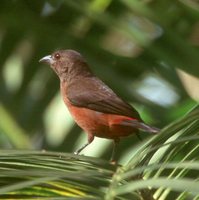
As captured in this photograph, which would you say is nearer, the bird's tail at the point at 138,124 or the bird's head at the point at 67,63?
the bird's tail at the point at 138,124

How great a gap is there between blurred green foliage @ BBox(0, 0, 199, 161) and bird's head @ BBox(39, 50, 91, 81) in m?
0.04

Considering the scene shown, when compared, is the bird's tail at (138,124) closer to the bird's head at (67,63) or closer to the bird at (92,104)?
the bird at (92,104)

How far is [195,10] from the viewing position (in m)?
3.14

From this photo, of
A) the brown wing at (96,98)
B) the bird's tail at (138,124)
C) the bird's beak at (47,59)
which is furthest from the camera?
the bird's beak at (47,59)

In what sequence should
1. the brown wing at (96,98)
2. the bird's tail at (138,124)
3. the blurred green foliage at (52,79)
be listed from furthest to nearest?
1. the blurred green foliage at (52,79)
2. the brown wing at (96,98)
3. the bird's tail at (138,124)

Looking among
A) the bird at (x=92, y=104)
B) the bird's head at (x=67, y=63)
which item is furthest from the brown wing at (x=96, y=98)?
the bird's head at (x=67, y=63)

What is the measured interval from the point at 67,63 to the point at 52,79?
0.17 meters

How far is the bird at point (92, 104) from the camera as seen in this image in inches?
127

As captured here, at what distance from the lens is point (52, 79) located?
4.40m

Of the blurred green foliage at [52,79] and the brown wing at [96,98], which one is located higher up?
the blurred green foliage at [52,79]

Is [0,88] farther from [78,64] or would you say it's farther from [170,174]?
[170,174]

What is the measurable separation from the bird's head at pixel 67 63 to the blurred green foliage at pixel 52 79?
4 cm

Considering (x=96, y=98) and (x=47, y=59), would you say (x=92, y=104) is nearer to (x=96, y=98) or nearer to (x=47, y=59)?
(x=96, y=98)

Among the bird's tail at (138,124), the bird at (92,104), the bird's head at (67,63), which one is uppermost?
the bird's head at (67,63)
